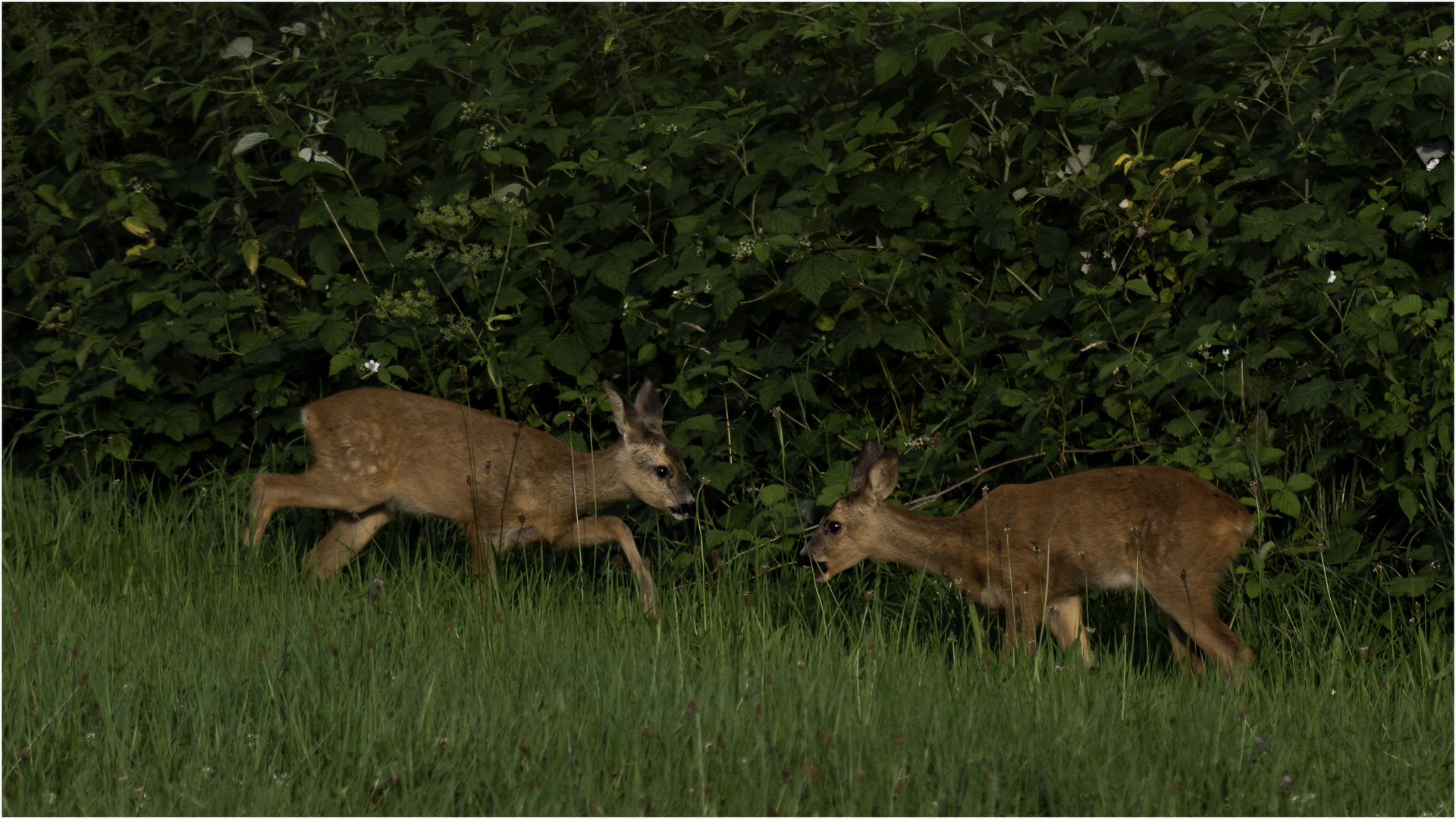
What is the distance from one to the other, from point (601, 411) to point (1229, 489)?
120 inches

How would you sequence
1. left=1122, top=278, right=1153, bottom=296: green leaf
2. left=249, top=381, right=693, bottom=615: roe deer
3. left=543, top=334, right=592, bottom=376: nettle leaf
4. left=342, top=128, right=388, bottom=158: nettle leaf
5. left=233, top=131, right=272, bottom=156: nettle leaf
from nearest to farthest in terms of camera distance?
left=1122, top=278, right=1153, bottom=296: green leaf < left=249, top=381, right=693, bottom=615: roe deer < left=543, top=334, right=592, bottom=376: nettle leaf < left=342, top=128, right=388, bottom=158: nettle leaf < left=233, top=131, right=272, bottom=156: nettle leaf

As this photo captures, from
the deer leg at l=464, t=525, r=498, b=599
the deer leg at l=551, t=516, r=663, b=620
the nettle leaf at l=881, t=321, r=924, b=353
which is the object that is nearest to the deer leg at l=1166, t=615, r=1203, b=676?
Result: the nettle leaf at l=881, t=321, r=924, b=353

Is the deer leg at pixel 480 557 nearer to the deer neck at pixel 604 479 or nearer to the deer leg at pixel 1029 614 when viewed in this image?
the deer neck at pixel 604 479

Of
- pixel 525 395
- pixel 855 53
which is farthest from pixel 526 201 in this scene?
pixel 855 53

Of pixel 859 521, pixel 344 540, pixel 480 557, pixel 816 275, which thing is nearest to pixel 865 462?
pixel 859 521

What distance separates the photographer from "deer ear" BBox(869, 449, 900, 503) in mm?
6262

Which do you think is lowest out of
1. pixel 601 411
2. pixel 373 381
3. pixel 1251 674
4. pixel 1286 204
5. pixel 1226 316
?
pixel 373 381

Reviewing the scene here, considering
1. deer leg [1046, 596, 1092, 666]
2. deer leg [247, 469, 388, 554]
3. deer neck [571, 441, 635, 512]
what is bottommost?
deer leg [247, 469, 388, 554]

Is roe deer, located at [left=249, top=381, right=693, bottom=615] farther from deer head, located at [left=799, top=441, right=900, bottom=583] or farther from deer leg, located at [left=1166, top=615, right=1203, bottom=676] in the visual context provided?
deer leg, located at [left=1166, top=615, right=1203, bottom=676]

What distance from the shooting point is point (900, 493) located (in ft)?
22.8

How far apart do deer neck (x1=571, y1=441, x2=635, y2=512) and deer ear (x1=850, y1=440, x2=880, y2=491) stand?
1.20 meters

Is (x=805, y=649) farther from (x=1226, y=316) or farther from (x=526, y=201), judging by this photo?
(x=526, y=201)

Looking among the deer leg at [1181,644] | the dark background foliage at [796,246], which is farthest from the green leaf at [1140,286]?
the deer leg at [1181,644]

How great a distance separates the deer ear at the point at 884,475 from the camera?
6262 millimetres
